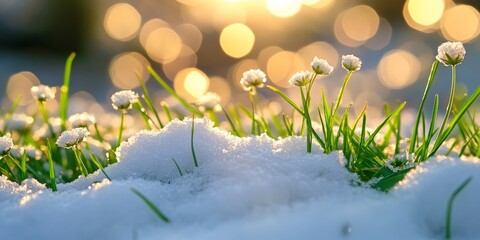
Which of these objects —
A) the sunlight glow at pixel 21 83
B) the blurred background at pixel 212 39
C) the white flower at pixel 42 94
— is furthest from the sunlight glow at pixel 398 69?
the white flower at pixel 42 94

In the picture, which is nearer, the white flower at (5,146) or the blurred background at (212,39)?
the white flower at (5,146)

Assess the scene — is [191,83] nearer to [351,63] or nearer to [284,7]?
[284,7]

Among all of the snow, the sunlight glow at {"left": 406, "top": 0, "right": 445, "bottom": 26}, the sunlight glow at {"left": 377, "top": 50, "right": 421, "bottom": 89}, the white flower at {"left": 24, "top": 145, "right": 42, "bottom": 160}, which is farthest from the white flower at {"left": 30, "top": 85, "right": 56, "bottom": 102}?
the sunlight glow at {"left": 406, "top": 0, "right": 445, "bottom": 26}

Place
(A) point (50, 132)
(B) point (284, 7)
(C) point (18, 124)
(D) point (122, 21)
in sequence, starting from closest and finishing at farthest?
(A) point (50, 132) < (C) point (18, 124) < (B) point (284, 7) < (D) point (122, 21)

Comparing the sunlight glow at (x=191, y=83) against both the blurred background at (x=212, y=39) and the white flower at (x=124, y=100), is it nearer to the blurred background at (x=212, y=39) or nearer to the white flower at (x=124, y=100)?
the blurred background at (x=212, y=39)

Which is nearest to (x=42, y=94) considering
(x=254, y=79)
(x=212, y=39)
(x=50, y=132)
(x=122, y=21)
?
(x=50, y=132)

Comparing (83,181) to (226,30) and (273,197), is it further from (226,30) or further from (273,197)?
(226,30)
